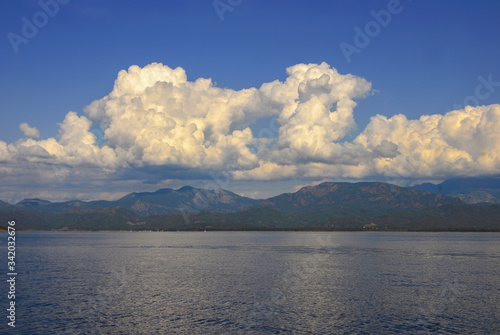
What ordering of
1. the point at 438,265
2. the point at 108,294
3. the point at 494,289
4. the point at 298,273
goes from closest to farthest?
the point at 108,294
the point at 494,289
the point at 298,273
the point at 438,265

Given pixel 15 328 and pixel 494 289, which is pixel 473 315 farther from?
pixel 15 328

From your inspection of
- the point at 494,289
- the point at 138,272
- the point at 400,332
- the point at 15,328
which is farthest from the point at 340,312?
the point at 138,272

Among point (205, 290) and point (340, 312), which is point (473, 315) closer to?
point (340, 312)

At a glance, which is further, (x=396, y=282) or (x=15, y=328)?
(x=396, y=282)

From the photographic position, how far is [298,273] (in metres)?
120

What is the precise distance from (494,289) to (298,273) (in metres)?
49.7

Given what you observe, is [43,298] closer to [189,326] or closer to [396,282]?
[189,326]

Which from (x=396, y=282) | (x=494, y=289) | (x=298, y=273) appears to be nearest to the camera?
A: (x=494, y=289)

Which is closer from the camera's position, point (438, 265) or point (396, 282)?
point (396, 282)

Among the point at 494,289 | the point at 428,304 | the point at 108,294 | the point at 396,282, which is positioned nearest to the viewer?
the point at 428,304

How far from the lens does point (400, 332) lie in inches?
2344

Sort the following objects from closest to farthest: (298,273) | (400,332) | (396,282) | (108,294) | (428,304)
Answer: (400,332)
(428,304)
(108,294)
(396,282)
(298,273)

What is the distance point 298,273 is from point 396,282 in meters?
28.6

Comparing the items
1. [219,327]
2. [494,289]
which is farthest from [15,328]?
[494,289]
